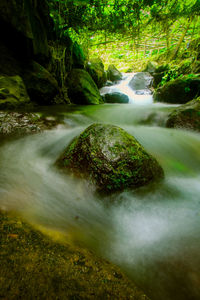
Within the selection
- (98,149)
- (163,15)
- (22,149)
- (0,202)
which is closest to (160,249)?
(98,149)

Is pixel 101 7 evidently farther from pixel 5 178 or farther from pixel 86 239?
pixel 86 239

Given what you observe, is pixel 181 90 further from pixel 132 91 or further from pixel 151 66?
pixel 151 66

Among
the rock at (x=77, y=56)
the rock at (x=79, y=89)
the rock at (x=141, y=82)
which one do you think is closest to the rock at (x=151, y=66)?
the rock at (x=141, y=82)

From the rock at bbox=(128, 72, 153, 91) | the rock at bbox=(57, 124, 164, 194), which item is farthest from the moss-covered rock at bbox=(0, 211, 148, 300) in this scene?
the rock at bbox=(128, 72, 153, 91)

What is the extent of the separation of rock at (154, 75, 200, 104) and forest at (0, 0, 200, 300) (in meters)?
2.20

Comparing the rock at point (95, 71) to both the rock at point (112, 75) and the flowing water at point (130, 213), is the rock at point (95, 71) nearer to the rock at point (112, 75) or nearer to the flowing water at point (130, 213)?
the rock at point (112, 75)

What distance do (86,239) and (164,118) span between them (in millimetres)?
4142

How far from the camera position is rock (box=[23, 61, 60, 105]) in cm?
475

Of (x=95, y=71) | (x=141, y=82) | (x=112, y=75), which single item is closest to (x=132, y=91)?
(x=141, y=82)

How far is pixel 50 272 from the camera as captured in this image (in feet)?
2.15

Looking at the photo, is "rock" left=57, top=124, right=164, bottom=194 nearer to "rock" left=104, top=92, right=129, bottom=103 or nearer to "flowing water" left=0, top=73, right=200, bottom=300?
"flowing water" left=0, top=73, right=200, bottom=300

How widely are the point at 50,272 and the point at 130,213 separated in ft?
3.38

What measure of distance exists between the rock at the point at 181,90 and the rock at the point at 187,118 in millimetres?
2194

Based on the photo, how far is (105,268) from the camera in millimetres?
831
